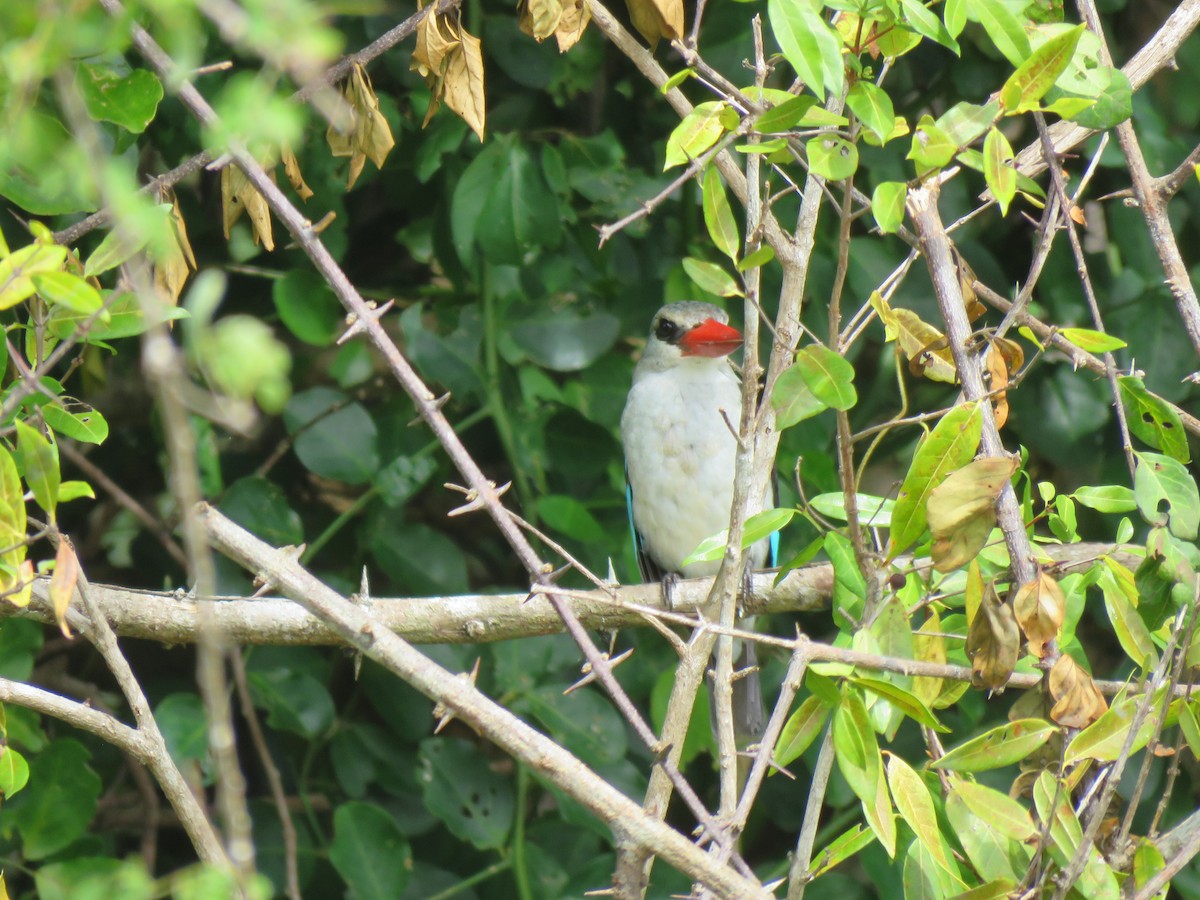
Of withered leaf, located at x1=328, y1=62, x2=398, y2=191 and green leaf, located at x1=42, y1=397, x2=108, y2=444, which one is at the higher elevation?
withered leaf, located at x1=328, y1=62, x2=398, y2=191

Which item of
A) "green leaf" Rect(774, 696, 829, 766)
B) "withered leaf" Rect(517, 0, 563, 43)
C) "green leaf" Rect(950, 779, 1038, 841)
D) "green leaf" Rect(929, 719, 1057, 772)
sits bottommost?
"green leaf" Rect(950, 779, 1038, 841)

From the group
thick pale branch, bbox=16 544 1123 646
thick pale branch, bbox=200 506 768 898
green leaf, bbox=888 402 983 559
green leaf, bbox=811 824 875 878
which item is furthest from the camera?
thick pale branch, bbox=16 544 1123 646

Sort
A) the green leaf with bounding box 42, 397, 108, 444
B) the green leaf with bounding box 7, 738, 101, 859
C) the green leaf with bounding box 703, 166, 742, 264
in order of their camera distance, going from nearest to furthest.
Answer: the green leaf with bounding box 703, 166, 742, 264 < the green leaf with bounding box 42, 397, 108, 444 < the green leaf with bounding box 7, 738, 101, 859

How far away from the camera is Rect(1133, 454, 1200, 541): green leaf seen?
5.34ft

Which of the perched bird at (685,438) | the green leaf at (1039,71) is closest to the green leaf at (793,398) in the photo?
the green leaf at (1039,71)

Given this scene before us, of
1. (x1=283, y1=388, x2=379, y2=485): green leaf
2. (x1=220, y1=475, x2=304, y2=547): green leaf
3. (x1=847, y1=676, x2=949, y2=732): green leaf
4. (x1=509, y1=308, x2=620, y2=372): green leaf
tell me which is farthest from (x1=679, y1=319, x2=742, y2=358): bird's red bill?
(x1=847, y1=676, x2=949, y2=732): green leaf

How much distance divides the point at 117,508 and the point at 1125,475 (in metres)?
2.61

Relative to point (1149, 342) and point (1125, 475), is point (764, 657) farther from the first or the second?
point (1149, 342)

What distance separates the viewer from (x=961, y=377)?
1571 millimetres

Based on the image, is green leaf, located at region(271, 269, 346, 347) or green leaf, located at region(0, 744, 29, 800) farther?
green leaf, located at region(271, 269, 346, 347)

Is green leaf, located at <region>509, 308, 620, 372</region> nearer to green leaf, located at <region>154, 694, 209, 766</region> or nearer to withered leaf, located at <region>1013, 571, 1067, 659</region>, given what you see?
green leaf, located at <region>154, 694, 209, 766</region>

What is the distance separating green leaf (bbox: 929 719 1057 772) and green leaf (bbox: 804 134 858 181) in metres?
0.64

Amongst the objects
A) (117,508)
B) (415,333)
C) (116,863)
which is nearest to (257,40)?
(116,863)

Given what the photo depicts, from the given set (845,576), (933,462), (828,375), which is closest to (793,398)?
(828,375)
